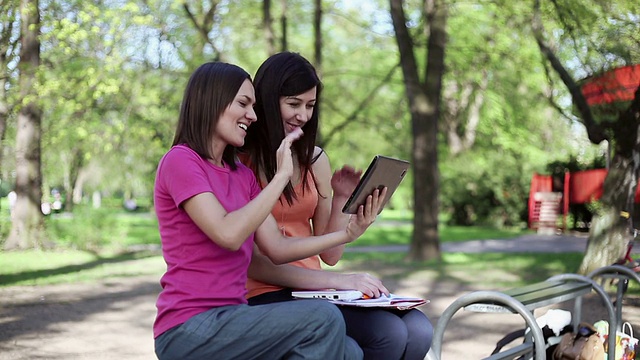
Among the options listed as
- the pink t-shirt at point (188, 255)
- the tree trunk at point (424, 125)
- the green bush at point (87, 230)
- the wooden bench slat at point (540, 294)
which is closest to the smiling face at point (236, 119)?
the pink t-shirt at point (188, 255)

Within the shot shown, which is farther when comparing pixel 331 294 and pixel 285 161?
pixel 331 294

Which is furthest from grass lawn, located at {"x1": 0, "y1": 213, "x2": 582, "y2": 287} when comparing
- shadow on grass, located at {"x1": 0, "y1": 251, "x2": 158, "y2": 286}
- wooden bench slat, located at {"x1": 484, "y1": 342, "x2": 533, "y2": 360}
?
wooden bench slat, located at {"x1": 484, "y1": 342, "x2": 533, "y2": 360}

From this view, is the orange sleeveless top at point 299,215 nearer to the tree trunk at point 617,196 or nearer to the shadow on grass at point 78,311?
the shadow on grass at point 78,311

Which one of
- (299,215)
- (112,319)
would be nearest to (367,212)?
(299,215)

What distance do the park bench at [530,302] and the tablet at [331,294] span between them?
37cm

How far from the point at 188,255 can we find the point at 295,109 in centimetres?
85

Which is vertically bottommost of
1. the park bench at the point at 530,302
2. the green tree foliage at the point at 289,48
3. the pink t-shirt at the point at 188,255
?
the park bench at the point at 530,302

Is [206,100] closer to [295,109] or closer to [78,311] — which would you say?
[295,109]

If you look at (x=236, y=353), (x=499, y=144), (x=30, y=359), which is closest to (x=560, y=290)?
(x=236, y=353)

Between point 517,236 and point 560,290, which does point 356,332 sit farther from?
point 517,236

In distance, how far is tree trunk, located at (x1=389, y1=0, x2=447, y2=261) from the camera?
15.1m

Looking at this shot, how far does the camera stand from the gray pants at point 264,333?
267cm

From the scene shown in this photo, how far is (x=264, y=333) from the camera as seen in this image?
267 cm

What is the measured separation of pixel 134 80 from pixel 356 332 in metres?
16.6
